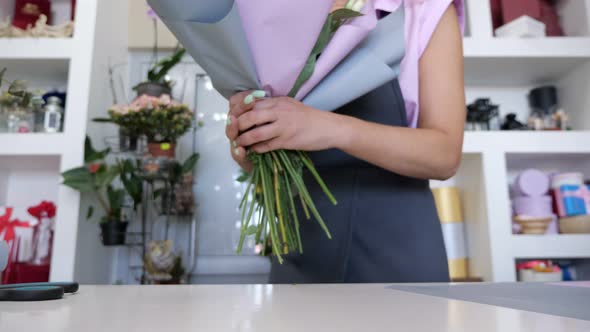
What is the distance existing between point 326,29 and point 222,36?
0.43ft

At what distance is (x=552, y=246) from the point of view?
68.8 inches

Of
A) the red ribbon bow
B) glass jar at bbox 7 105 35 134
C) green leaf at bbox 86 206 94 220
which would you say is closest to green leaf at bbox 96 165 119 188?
green leaf at bbox 86 206 94 220

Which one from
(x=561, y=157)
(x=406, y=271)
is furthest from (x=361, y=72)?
(x=561, y=157)

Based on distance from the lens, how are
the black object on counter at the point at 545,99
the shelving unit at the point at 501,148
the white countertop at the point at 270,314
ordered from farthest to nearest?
the black object on counter at the point at 545,99 < the shelving unit at the point at 501,148 < the white countertop at the point at 270,314

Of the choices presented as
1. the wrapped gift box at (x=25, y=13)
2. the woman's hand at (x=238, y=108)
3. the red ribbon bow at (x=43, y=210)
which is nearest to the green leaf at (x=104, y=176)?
the red ribbon bow at (x=43, y=210)

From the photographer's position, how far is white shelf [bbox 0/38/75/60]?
1785 mm

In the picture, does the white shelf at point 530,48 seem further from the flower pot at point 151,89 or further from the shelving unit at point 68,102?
the shelving unit at point 68,102

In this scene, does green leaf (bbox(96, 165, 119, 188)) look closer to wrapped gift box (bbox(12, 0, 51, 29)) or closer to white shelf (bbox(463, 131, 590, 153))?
wrapped gift box (bbox(12, 0, 51, 29))

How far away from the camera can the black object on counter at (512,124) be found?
1.91m

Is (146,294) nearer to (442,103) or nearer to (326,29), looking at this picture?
(326,29)

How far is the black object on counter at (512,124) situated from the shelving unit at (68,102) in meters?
1.71

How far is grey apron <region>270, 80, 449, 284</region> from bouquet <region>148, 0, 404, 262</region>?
0.16 metres

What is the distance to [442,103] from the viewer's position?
0.78 m

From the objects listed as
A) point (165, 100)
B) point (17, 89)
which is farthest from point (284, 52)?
point (165, 100)
